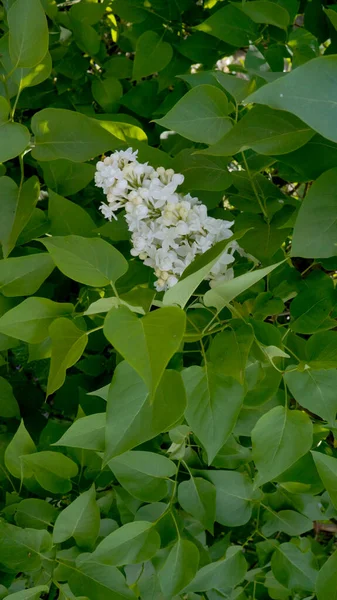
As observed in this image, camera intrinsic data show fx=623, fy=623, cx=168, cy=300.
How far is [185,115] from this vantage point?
662 mm

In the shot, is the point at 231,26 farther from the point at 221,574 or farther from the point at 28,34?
the point at 221,574

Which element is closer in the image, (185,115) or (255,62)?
(185,115)

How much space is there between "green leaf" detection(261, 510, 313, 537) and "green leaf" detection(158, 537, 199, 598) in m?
0.19

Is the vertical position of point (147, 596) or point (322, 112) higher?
point (322, 112)

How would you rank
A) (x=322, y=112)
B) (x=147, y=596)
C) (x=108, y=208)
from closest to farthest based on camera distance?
(x=322, y=112), (x=108, y=208), (x=147, y=596)

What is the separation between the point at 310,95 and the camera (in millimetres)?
452

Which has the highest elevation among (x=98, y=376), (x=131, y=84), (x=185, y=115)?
(x=185, y=115)

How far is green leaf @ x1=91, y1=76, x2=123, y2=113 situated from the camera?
1125 mm

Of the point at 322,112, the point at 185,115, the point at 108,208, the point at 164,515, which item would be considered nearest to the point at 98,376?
the point at 164,515

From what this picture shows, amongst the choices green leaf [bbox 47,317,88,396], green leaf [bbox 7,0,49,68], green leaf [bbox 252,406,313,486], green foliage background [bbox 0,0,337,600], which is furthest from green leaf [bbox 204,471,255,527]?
green leaf [bbox 7,0,49,68]

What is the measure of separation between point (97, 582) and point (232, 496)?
216 mm

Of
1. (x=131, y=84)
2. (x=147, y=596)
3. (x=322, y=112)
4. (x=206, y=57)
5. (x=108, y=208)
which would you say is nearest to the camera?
(x=322, y=112)

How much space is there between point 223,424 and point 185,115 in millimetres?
324

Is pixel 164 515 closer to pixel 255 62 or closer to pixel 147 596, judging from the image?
pixel 147 596
